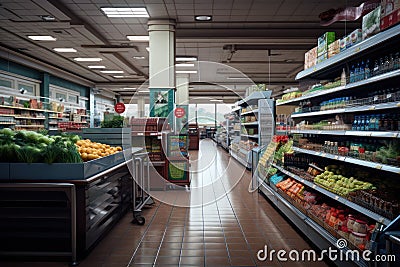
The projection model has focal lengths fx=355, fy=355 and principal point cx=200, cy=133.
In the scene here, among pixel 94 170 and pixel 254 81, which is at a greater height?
pixel 254 81

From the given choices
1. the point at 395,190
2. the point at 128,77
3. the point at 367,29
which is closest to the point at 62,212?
the point at 395,190

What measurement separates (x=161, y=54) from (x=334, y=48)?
5200mm

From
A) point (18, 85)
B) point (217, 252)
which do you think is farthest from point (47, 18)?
point (217, 252)

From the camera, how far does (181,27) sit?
30.0ft

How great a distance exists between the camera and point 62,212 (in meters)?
3.40

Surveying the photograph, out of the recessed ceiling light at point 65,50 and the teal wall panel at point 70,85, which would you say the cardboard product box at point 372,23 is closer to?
the recessed ceiling light at point 65,50

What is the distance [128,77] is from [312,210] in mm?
16114

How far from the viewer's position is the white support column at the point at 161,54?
27.9 feet

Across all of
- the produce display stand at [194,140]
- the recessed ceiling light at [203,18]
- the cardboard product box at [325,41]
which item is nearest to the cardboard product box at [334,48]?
the cardboard product box at [325,41]

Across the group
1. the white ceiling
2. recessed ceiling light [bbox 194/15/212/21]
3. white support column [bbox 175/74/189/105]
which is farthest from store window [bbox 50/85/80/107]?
recessed ceiling light [bbox 194/15/212/21]

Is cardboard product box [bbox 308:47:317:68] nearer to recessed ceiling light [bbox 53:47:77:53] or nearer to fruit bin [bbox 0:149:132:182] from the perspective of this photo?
fruit bin [bbox 0:149:132:182]

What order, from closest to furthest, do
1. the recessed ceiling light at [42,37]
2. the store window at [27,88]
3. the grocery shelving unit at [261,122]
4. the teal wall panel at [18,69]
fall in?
the grocery shelving unit at [261,122] < the recessed ceiling light at [42,37] < the teal wall panel at [18,69] < the store window at [27,88]

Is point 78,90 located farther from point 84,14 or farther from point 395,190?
point 395,190

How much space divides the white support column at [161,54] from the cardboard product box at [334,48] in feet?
15.9
